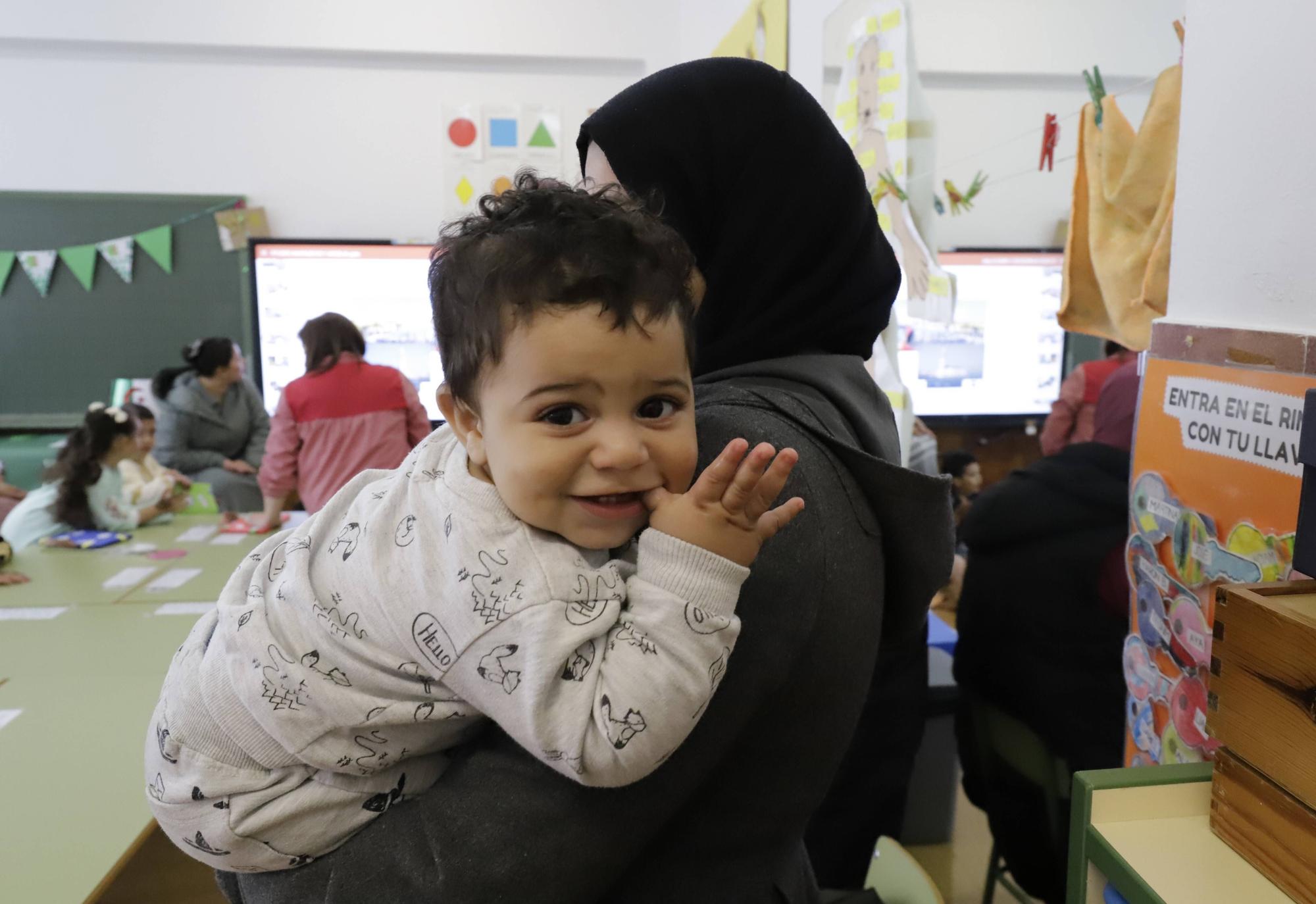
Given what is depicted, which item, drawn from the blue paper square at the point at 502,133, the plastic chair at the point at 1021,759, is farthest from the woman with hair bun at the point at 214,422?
the plastic chair at the point at 1021,759

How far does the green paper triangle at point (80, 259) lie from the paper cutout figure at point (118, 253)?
0.05 meters

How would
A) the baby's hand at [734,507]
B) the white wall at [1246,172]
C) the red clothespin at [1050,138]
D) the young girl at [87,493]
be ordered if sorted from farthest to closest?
1. the young girl at [87,493]
2. the red clothespin at [1050,138]
3. the white wall at [1246,172]
4. the baby's hand at [734,507]

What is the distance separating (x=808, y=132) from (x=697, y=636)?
1.96ft

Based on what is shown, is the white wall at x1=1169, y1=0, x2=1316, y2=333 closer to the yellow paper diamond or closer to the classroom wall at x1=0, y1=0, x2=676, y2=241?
the classroom wall at x1=0, y1=0, x2=676, y2=241

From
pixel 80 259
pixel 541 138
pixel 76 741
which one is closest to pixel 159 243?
pixel 80 259

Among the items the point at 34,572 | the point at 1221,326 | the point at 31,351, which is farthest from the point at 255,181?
the point at 1221,326

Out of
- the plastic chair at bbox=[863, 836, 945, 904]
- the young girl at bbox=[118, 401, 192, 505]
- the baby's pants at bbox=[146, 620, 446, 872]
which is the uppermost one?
→ the baby's pants at bbox=[146, 620, 446, 872]

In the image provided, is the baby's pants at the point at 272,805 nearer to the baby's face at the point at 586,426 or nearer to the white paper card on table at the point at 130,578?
the baby's face at the point at 586,426

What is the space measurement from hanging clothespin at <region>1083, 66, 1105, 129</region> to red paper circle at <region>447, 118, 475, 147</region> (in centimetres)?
397

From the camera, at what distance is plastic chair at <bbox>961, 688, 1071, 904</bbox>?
183 centimetres

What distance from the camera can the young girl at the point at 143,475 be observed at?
352 cm

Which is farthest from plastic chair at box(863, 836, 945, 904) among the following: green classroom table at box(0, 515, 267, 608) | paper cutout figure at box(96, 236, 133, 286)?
paper cutout figure at box(96, 236, 133, 286)

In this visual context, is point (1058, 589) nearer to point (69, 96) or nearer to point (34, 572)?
point (34, 572)

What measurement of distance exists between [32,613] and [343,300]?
277 cm
